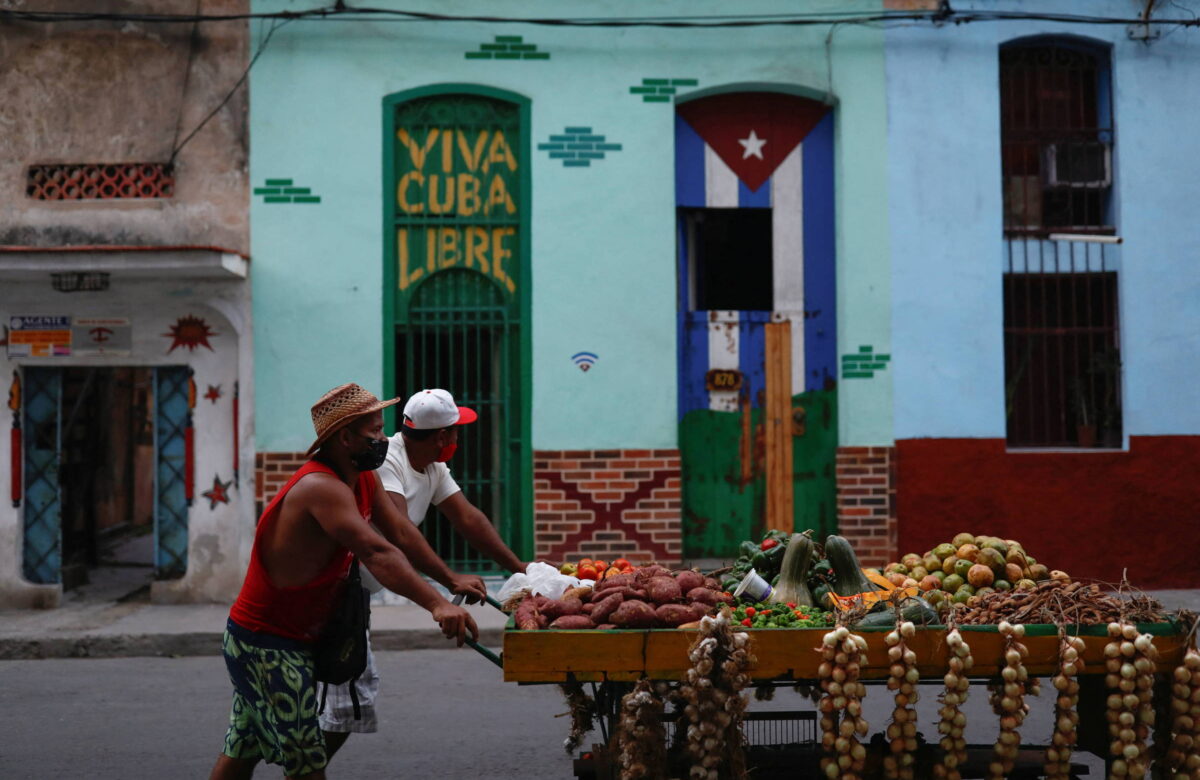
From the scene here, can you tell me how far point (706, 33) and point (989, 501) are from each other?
201 inches

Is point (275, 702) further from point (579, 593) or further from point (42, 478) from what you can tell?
point (42, 478)

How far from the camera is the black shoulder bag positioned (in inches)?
167

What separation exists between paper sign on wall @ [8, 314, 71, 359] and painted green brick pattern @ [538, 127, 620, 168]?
187 inches

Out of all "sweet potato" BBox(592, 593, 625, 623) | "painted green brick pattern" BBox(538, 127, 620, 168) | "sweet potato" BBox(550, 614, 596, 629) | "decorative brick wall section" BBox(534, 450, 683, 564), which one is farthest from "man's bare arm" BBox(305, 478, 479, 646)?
"painted green brick pattern" BBox(538, 127, 620, 168)

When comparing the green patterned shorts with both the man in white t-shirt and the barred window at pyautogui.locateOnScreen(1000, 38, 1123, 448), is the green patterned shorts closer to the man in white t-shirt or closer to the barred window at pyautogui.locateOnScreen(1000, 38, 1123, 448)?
the man in white t-shirt

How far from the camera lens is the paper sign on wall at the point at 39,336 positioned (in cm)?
1105

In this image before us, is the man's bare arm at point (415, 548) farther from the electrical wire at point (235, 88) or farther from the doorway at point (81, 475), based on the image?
the electrical wire at point (235, 88)

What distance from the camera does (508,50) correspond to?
1105 centimetres

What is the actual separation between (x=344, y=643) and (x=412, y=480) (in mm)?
1427

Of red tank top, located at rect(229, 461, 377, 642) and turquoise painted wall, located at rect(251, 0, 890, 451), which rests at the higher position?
turquoise painted wall, located at rect(251, 0, 890, 451)

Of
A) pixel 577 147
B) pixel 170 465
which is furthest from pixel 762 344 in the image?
pixel 170 465

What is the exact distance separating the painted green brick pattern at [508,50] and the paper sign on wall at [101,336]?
410 centimetres

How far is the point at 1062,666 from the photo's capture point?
4.17 meters

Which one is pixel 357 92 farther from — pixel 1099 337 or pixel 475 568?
pixel 1099 337
